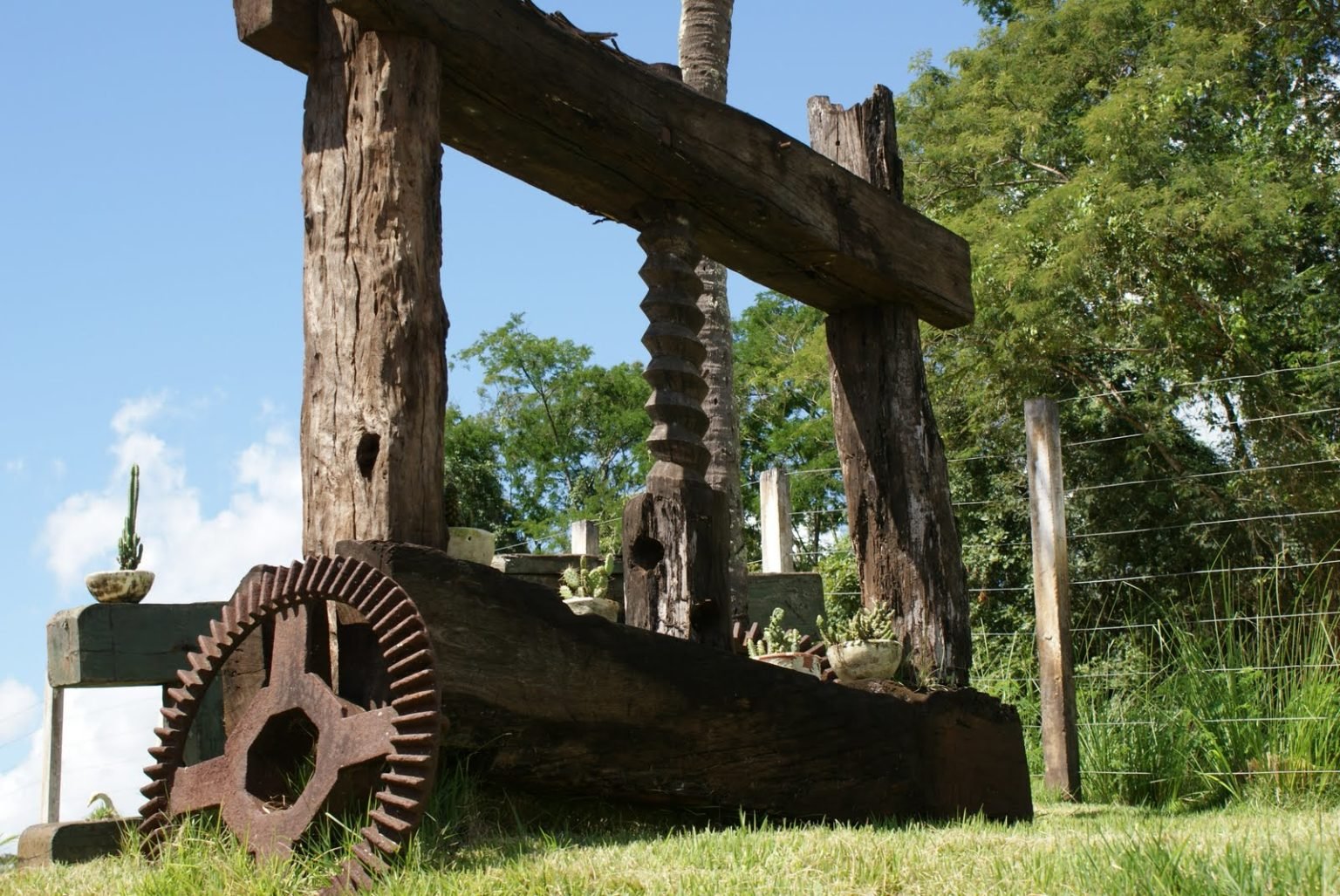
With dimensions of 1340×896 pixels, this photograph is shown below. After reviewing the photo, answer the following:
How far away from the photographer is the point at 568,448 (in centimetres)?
2705

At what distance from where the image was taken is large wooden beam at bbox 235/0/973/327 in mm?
4387

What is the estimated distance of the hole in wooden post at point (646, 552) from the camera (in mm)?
5027

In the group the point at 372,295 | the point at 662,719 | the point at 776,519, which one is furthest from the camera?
the point at 776,519

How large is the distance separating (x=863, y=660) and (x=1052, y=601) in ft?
8.97

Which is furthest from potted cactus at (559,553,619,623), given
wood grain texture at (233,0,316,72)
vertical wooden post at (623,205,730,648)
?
wood grain texture at (233,0,316,72)

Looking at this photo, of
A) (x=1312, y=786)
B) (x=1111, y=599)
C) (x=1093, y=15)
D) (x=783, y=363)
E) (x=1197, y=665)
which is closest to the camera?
(x=1312, y=786)

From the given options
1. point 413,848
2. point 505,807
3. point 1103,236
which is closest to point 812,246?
point 505,807

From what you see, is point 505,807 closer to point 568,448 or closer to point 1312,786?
point 1312,786

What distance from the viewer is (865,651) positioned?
5.56m

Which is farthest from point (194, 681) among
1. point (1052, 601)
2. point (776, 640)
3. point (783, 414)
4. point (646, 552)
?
point (783, 414)

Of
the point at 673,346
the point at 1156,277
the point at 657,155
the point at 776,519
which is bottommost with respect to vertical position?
the point at 776,519

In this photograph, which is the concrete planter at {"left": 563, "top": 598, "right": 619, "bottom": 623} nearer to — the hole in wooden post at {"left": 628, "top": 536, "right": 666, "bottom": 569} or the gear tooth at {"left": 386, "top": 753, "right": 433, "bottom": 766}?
the hole in wooden post at {"left": 628, "top": 536, "right": 666, "bottom": 569}

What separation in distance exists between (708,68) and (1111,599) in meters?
7.18

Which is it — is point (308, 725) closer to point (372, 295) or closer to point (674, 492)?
point (372, 295)
